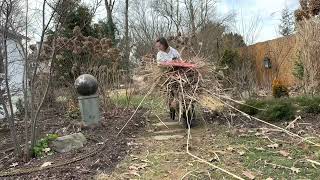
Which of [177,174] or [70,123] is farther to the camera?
[70,123]

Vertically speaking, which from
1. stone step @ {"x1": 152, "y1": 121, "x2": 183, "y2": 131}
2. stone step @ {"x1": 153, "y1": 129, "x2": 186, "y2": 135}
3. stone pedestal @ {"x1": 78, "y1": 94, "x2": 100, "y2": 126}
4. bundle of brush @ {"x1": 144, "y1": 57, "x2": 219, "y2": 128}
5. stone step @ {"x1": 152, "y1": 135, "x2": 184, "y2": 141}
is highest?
bundle of brush @ {"x1": 144, "y1": 57, "x2": 219, "y2": 128}

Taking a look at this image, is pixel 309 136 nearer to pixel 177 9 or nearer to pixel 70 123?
pixel 70 123

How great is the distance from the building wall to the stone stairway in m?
7.23

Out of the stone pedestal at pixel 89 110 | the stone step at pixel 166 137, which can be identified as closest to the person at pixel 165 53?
the stone pedestal at pixel 89 110

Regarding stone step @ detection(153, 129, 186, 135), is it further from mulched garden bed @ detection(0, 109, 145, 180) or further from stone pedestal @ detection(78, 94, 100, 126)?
stone pedestal @ detection(78, 94, 100, 126)

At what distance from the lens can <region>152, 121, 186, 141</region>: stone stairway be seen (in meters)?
6.97

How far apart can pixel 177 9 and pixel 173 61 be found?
2841 centimetres

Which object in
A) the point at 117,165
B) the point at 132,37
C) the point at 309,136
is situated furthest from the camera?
the point at 132,37

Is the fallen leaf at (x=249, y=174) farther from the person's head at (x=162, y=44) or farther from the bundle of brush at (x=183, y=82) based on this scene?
the person's head at (x=162, y=44)

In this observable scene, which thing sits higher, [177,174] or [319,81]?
[319,81]

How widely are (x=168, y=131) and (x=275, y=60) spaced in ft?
33.2

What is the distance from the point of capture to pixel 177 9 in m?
35.3

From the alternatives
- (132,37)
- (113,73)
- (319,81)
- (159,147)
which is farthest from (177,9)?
(159,147)

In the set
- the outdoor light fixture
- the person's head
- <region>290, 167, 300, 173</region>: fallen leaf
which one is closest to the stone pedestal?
the person's head
